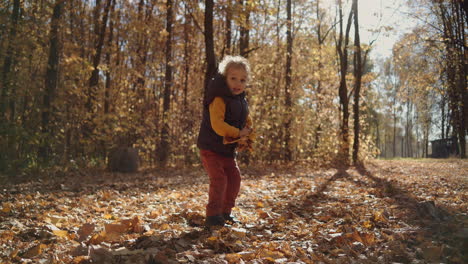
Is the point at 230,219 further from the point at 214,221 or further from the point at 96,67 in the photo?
the point at 96,67

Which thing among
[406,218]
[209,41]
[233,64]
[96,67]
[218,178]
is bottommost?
[406,218]

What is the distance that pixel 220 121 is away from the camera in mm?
3494

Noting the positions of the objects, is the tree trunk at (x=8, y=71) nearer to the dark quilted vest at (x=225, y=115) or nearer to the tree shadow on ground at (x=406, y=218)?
the dark quilted vest at (x=225, y=115)

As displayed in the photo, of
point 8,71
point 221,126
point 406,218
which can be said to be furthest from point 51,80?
point 406,218

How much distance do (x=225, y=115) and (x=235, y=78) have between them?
378 mm

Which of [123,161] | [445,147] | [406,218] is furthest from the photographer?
[445,147]

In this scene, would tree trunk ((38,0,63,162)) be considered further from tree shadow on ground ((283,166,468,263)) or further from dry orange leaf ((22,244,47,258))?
dry orange leaf ((22,244,47,258))

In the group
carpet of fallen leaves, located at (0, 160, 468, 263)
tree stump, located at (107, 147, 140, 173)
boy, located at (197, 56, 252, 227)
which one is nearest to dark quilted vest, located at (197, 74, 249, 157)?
boy, located at (197, 56, 252, 227)

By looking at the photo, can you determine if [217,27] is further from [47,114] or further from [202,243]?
[202,243]

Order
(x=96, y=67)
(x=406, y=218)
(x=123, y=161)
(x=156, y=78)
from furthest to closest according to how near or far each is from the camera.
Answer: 1. (x=156, y=78)
2. (x=96, y=67)
3. (x=123, y=161)
4. (x=406, y=218)

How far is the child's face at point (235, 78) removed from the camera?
3.56 m

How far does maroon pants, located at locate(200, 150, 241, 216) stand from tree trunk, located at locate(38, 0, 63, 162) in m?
7.18

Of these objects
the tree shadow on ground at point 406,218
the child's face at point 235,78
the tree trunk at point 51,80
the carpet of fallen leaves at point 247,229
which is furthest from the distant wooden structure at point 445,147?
the child's face at point 235,78

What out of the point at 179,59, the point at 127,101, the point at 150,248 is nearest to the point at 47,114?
the point at 127,101
